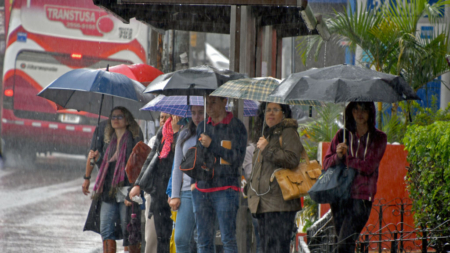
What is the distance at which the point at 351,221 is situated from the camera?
5.66m

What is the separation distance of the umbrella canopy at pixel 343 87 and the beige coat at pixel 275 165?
41cm

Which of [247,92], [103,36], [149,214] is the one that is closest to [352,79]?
[247,92]

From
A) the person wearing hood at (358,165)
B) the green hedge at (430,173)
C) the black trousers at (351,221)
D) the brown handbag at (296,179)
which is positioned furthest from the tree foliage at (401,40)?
the black trousers at (351,221)

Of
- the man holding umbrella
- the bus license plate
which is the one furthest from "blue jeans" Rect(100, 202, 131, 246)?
the bus license plate

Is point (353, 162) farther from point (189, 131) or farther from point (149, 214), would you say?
point (149, 214)

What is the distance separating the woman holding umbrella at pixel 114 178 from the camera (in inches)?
273

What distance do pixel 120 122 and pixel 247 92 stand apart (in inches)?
80.0

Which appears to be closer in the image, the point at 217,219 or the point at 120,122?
the point at 217,219

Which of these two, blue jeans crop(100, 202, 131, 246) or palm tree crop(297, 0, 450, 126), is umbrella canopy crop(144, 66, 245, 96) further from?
palm tree crop(297, 0, 450, 126)

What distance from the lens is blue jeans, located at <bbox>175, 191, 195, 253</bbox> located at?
5.96 meters

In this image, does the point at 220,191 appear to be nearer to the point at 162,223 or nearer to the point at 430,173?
the point at 162,223

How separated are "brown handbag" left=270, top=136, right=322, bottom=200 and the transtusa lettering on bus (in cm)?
1060

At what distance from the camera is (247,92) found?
582cm

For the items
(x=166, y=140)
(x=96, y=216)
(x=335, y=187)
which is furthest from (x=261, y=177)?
(x=96, y=216)
